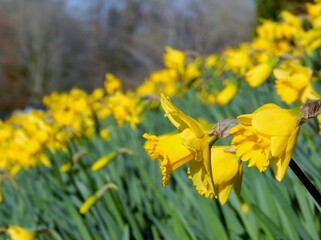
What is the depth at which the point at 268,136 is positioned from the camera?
2.11 ft

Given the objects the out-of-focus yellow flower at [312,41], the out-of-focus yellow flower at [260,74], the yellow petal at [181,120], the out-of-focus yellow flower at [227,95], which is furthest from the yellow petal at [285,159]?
the out-of-focus yellow flower at [312,41]

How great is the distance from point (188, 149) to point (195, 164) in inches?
0.9

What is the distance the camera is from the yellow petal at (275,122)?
633mm

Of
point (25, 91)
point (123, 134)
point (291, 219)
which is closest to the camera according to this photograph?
point (291, 219)

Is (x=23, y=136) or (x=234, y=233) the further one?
(x=23, y=136)

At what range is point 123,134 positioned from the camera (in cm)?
263

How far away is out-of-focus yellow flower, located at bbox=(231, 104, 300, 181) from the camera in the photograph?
0.63 meters

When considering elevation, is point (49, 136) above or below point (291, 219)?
above

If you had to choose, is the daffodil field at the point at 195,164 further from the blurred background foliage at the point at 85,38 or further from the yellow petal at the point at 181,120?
the blurred background foliage at the point at 85,38

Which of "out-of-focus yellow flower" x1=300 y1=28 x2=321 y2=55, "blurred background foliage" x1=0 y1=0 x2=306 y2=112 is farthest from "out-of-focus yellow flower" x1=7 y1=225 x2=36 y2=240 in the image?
"blurred background foliage" x1=0 y1=0 x2=306 y2=112

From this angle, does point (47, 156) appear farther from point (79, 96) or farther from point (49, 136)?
point (79, 96)

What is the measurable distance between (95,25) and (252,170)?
20.4 m

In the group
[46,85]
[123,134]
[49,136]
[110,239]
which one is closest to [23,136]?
[49,136]

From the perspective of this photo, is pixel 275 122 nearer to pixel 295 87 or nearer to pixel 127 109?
pixel 295 87
